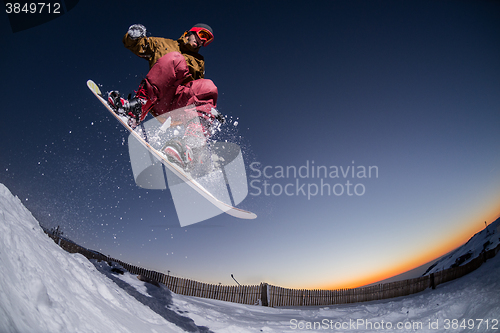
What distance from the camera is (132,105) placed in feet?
11.1

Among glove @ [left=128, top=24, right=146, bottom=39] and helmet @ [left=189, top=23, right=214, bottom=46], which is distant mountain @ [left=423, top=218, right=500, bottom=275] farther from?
glove @ [left=128, top=24, right=146, bottom=39]

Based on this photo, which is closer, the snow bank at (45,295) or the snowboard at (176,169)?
the snow bank at (45,295)

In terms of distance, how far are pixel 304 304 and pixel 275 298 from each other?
1.71 metres

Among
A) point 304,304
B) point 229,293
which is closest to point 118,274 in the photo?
point 229,293

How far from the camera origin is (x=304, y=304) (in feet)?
28.7

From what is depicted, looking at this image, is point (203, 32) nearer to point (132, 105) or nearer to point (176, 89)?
point (176, 89)

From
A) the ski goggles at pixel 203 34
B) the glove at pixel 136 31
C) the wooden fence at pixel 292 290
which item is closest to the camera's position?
the glove at pixel 136 31

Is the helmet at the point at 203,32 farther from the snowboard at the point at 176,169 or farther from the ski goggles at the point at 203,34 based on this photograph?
the snowboard at the point at 176,169

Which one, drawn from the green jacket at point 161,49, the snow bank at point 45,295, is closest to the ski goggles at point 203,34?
the green jacket at point 161,49

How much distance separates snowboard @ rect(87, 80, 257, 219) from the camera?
362 cm

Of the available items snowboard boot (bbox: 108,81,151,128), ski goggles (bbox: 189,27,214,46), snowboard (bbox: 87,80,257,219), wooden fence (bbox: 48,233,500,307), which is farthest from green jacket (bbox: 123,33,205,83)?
wooden fence (bbox: 48,233,500,307)

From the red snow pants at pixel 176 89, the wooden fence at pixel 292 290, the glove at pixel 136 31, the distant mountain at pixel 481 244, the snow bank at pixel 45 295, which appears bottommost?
the wooden fence at pixel 292 290

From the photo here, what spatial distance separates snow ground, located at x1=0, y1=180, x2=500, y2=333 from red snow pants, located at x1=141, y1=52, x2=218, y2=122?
2.12 metres

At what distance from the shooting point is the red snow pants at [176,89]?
132 inches
